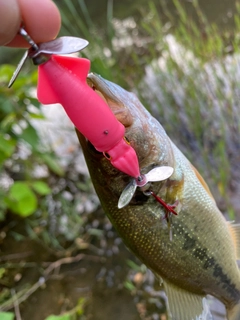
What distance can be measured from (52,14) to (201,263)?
1.04 meters

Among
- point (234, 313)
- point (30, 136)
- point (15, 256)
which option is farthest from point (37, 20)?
point (15, 256)

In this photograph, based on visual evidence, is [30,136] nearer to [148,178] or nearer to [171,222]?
[171,222]

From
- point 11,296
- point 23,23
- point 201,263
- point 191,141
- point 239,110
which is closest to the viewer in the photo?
point 23,23

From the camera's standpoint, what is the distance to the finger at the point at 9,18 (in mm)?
802

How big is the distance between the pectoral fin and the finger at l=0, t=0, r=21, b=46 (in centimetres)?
104

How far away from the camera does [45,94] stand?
0.88 m

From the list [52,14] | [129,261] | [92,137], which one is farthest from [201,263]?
[129,261]

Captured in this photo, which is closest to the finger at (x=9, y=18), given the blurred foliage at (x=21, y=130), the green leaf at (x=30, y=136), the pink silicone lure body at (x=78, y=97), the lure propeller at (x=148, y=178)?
the pink silicone lure body at (x=78, y=97)

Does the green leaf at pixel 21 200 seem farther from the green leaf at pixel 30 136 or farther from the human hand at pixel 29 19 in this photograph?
the human hand at pixel 29 19

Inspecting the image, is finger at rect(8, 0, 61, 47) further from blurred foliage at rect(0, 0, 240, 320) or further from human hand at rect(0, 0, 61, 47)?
blurred foliage at rect(0, 0, 240, 320)

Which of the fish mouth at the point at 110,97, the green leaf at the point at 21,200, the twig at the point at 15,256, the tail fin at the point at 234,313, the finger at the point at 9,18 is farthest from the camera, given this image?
the twig at the point at 15,256

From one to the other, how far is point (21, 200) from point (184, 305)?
74.5 inches

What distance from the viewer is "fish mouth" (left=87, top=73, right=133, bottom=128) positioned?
1.05 meters

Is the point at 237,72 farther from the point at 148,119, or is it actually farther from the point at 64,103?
the point at 64,103
